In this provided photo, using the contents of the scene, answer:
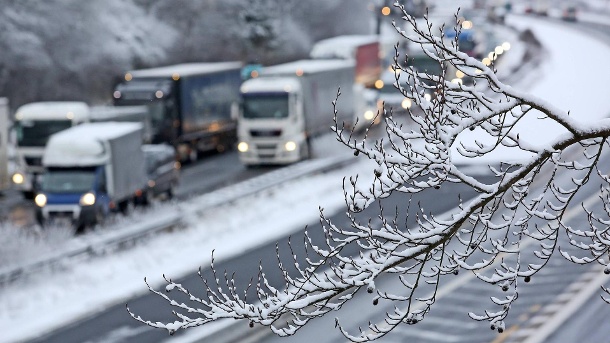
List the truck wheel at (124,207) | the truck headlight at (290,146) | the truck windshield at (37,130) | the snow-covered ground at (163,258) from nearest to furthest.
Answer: the snow-covered ground at (163,258)
the truck wheel at (124,207)
the truck windshield at (37,130)
the truck headlight at (290,146)

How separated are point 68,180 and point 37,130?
23.7ft

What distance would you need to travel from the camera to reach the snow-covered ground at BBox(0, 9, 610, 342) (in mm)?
19172

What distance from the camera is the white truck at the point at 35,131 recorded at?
32031mm

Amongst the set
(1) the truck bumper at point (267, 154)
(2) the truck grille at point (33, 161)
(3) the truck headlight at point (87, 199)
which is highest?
(3) the truck headlight at point (87, 199)

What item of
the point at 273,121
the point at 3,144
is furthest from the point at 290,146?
the point at 3,144

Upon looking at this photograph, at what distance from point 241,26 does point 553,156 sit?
2448 inches

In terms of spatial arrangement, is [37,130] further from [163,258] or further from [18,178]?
[163,258]

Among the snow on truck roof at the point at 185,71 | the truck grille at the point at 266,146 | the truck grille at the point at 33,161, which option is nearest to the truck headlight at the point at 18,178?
the truck grille at the point at 33,161

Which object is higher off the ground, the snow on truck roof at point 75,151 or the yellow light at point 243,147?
the snow on truck roof at point 75,151

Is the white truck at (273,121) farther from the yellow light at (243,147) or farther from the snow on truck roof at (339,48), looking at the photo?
the snow on truck roof at (339,48)

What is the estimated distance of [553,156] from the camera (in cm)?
759

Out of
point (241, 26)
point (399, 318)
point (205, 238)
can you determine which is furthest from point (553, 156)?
point (241, 26)

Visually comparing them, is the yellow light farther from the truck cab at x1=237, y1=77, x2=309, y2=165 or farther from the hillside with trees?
the hillside with trees

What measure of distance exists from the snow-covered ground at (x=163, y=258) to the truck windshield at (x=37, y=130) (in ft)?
23.6
